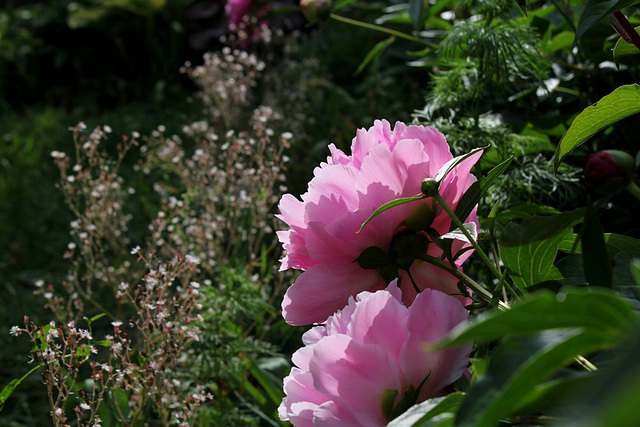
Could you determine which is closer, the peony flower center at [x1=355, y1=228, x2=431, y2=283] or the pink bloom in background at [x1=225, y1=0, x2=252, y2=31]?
the peony flower center at [x1=355, y1=228, x2=431, y2=283]

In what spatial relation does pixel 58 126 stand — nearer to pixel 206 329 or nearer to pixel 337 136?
pixel 337 136

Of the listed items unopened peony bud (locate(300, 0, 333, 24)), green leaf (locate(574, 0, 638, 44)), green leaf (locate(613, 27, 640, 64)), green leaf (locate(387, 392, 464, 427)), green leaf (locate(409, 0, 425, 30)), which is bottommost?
green leaf (locate(387, 392, 464, 427))

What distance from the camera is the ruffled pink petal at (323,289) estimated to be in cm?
49

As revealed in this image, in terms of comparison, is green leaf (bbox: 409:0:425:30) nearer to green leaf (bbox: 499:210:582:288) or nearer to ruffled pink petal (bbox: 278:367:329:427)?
green leaf (bbox: 499:210:582:288)

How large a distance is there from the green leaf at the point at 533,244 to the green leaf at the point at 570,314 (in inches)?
7.4

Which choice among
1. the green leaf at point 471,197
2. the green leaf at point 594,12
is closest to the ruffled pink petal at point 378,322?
the green leaf at point 471,197

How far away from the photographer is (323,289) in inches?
19.4

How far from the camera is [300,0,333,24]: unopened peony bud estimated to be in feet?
4.12

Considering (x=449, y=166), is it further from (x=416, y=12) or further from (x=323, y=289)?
(x=416, y=12)

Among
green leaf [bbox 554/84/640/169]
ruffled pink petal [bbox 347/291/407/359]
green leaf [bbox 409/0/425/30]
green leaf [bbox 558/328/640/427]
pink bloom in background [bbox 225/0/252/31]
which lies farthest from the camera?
pink bloom in background [bbox 225/0/252/31]

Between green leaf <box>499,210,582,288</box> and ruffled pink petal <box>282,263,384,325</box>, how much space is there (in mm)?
98

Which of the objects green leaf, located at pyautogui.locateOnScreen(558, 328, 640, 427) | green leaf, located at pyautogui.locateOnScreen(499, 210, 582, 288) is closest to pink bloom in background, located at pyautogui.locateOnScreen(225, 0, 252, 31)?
green leaf, located at pyautogui.locateOnScreen(499, 210, 582, 288)

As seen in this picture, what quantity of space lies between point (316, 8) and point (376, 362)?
0.99 metres

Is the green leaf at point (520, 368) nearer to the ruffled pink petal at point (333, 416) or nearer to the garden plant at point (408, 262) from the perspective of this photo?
the garden plant at point (408, 262)
